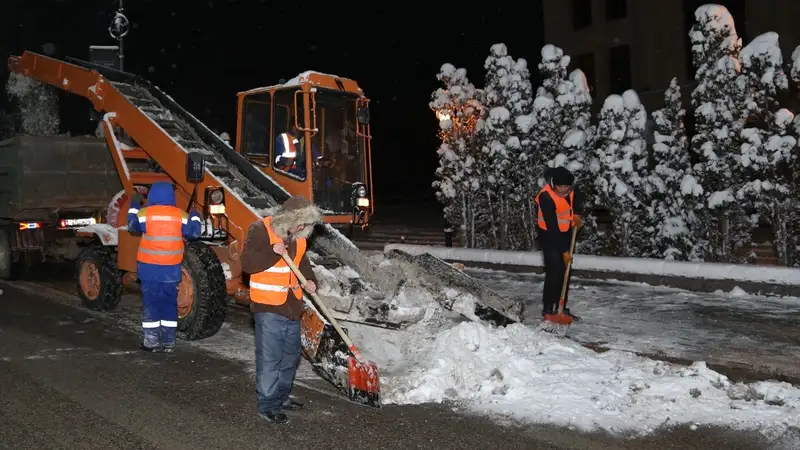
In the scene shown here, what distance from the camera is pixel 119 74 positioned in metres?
10.7

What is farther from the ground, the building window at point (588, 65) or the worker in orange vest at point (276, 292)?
the building window at point (588, 65)

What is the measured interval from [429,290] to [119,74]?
5660 millimetres

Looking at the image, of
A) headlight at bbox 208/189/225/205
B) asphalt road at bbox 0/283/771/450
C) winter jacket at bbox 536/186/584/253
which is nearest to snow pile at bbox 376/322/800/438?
asphalt road at bbox 0/283/771/450

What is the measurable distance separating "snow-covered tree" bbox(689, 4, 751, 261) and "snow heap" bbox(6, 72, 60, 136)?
36.5ft

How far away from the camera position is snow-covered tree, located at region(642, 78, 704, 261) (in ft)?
46.3

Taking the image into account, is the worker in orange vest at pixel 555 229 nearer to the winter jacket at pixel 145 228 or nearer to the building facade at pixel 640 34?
the winter jacket at pixel 145 228

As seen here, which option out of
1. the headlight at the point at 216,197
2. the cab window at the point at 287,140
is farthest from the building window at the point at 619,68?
the headlight at the point at 216,197

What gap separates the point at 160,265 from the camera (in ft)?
24.6

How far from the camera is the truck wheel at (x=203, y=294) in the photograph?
772 cm

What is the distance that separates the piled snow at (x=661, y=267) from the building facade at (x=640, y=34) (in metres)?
11.4

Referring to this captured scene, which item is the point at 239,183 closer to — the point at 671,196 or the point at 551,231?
the point at 551,231

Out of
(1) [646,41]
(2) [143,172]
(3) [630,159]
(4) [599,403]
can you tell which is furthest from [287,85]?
(1) [646,41]

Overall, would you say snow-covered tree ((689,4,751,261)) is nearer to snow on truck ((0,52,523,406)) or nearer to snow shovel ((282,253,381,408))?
snow on truck ((0,52,523,406))

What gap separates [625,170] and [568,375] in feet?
29.7
